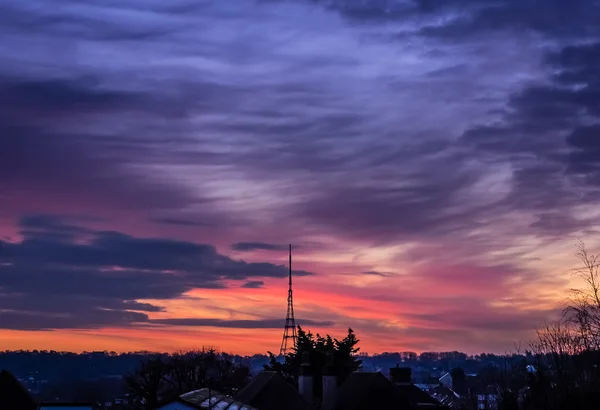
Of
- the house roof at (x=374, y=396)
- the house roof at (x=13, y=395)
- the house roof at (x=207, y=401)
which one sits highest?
the house roof at (x=374, y=396)

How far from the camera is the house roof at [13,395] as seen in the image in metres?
64.6

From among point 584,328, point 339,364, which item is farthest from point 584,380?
point 339,364

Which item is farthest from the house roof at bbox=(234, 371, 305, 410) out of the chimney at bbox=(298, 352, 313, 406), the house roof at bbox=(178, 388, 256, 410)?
the house roof at bbox=(178, 388, 256, 410)

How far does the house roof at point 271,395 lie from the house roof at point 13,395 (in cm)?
2311

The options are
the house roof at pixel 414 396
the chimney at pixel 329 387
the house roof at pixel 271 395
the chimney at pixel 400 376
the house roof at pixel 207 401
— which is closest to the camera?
the house roof at pixel 207 401

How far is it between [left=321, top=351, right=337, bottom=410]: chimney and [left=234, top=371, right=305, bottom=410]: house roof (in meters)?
6.13

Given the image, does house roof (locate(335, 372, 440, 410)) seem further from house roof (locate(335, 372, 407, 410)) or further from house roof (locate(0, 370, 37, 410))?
house roof (locate(0, 370, 37, 410))

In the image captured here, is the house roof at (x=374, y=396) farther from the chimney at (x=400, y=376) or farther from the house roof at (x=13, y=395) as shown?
the house roof at (x=13, y=395)

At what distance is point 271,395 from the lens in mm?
86188

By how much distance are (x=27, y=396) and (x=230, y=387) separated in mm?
58034

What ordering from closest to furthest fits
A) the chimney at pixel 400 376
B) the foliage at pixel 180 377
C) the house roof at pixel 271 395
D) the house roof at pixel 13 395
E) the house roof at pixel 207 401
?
1. the house roof at pixel 207 401
2. the house roof at pixel 13 395
3. the house roof at pixel 271 395
4. the chimney at pixel 400 376
5. the foliage at pixel 180 377

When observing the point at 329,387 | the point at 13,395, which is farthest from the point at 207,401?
the point at 329,387

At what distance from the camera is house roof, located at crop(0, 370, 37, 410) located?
6462 centimetres

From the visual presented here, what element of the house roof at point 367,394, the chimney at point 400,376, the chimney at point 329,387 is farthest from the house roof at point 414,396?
the chimney at point 329,387
